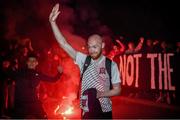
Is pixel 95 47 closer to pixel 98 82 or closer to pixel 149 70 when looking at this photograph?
pixel 98 82

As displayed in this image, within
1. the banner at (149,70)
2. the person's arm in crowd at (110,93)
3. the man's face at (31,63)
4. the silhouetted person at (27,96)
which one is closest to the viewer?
the person's arm in crowd at (110,93)

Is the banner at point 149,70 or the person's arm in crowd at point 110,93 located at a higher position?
the banner at point 149,70

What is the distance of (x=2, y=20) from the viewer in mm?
13711

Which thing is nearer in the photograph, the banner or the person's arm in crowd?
the person's arm in crowd

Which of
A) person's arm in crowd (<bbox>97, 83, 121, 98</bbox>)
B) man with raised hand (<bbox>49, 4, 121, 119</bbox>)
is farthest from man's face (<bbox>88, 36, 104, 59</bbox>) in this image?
person's arm in crowd (<bbox>97, 83, 121, 98</bbox>)

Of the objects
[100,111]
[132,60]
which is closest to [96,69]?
[100,111]

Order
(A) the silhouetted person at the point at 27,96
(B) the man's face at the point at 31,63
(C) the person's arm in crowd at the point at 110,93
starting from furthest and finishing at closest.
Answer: (B) the man's face at the point at 31,63 < (A) the silhouetted person at the point at 27,96 < (C) the person's arm in crowd at the point at 110,93

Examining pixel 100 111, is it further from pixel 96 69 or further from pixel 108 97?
pixel 96 69

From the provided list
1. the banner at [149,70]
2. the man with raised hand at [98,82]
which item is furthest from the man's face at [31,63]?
the banner at [149,70]

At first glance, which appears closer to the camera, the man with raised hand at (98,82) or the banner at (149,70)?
the man with raised hand at (98,82)

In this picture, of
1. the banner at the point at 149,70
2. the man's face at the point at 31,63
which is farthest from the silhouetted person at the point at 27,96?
the banner at the point at 149,70

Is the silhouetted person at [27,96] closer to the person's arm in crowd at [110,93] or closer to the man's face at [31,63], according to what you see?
the man's face at [31,63]

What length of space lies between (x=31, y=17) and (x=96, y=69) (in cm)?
1157

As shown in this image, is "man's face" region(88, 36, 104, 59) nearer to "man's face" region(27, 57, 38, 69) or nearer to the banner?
"man's face" region(27, 57, 38, 69)
